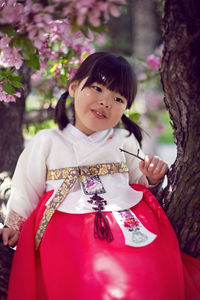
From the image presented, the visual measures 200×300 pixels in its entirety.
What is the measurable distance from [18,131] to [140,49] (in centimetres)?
525

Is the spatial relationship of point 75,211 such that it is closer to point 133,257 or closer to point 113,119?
point 133,257

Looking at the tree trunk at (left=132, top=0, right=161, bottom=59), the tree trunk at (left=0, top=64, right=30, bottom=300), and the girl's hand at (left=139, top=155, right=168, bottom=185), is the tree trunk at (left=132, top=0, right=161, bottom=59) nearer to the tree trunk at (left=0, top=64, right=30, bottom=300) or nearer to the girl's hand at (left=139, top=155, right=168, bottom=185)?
the tree trunk at (left=0, top=64, right=30, bottom=300)

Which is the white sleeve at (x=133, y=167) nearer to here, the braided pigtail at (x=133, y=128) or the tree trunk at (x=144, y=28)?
the braided pigtail at (x=133, y=128)

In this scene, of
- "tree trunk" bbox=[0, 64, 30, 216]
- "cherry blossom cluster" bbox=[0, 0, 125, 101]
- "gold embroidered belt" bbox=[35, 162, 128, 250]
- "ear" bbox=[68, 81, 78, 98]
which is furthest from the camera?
"tree trunk" bbox=[0, 64, 30, 216]

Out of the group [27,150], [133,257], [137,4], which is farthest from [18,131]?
[137,4]

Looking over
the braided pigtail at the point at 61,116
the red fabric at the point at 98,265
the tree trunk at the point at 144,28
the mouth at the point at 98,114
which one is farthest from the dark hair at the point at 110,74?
the tree trunk at the point at 144,28

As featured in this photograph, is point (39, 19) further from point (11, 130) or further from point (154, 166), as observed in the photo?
point (11, 130)

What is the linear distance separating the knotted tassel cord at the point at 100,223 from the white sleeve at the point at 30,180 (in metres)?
0.32

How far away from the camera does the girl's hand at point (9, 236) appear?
139cm

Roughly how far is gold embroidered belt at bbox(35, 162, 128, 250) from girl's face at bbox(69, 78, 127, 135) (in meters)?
0.20

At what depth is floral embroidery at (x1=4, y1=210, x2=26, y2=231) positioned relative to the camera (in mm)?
1460

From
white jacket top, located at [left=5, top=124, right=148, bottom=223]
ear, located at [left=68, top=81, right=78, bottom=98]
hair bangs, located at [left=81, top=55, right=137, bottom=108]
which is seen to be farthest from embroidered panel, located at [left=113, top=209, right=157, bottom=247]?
ear, located at [left=68, top=81, right=78, bottom=98]

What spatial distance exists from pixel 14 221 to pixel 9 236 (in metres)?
0.08

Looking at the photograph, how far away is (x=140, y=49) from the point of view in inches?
271
